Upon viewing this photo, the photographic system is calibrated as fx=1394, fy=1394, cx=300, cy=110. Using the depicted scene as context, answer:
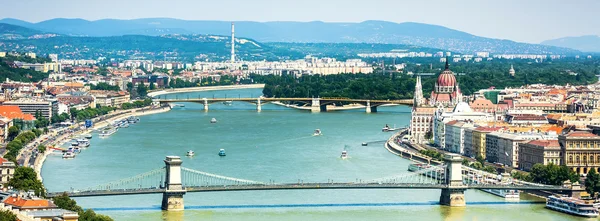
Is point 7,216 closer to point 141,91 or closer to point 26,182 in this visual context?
point 26,182

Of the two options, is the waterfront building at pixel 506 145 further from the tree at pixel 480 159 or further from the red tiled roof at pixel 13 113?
the red tiled roof at pixel 13 113

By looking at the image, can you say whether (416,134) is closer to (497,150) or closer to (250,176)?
→ (497,150)

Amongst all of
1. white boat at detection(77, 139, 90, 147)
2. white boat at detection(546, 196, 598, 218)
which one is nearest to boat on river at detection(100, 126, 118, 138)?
white boat at detection(77, 139, 90, 147)

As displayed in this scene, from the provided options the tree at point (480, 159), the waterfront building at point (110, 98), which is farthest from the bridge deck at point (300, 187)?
the waterfront building at point (110, 98)

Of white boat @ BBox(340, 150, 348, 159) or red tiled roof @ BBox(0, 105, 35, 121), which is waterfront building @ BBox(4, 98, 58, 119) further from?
white boat @ BBox(340, 150, 348, 159)

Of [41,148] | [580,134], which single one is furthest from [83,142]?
[580,134]

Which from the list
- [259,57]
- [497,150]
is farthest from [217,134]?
[259,57]
